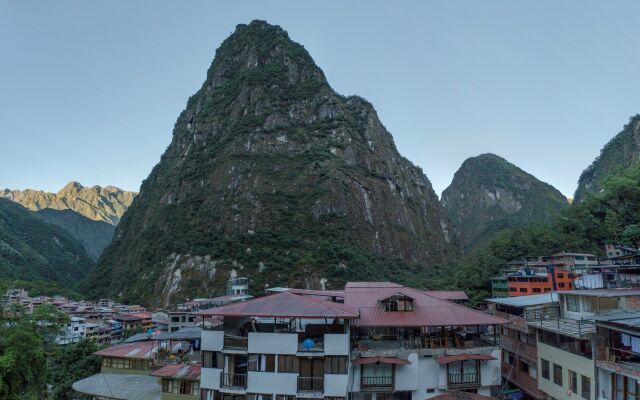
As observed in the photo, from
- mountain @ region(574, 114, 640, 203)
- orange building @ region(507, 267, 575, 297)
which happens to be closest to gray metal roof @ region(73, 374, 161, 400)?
orange building @ region(507, 267, 575, 297)

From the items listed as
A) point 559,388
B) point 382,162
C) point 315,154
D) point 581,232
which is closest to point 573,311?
point 559,388

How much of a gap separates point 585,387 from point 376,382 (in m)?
10.00

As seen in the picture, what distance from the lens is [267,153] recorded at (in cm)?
11038

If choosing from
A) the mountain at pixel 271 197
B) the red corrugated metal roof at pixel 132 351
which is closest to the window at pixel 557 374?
the red corrugated metal roof at pixel 132 351

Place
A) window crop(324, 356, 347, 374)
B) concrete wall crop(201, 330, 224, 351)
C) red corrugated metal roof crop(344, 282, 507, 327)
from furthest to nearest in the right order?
1. red corrugated metal roof crop(344, 282, 507, 327)
2. concrete wall crop(201, 330, 224, 351)
3. window crop(324, 356, 347, 374)

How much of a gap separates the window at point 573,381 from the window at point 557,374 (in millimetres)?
1056

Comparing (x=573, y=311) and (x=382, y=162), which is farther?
(x=382, y=162)

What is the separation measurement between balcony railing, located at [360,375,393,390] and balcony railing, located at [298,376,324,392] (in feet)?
10.6

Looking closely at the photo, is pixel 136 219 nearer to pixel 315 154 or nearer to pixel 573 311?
pixel 315 154

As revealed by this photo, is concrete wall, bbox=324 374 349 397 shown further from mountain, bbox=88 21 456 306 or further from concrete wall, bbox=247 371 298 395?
mountain, bbox=88 21 456 306

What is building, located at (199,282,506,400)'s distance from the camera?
21.4m

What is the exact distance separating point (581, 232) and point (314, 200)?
5459cm

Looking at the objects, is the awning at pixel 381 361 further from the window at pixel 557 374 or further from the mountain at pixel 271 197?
the mountain at pixel 271 197

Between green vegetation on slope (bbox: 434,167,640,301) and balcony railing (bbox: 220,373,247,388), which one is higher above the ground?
green vegetation on slope (bbox: 434,167,640,301)
